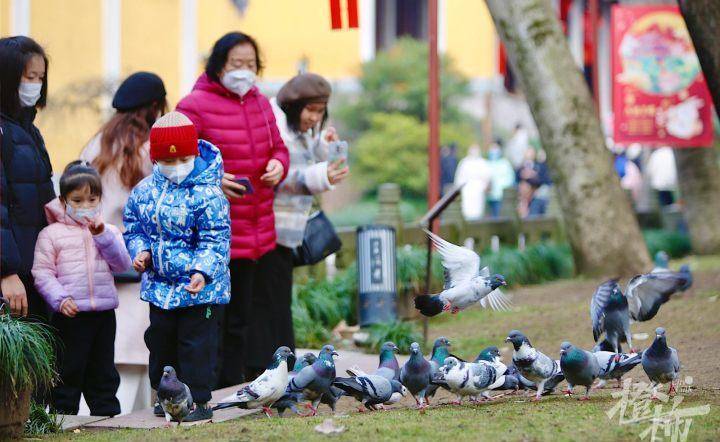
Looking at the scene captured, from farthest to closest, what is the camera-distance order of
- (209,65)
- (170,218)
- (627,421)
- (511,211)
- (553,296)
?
1. (511,211)
2. (553,296)
3. (209,65)
4. (170,218)
5. (627,421)

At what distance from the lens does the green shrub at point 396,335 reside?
419 inches

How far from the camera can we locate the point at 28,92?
722cm

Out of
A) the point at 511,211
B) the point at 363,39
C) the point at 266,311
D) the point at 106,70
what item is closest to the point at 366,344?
the point at 266,311

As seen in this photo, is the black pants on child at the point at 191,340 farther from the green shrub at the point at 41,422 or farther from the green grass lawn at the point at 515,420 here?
the green shrub at the point at 41,422

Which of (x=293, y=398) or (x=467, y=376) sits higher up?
(x=467, y=376)

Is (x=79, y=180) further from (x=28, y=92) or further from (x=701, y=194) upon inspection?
(x=701, y=194)


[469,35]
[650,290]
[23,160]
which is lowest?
[650,290]

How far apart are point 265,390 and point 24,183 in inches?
67.7

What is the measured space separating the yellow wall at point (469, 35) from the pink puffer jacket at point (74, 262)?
2428cm

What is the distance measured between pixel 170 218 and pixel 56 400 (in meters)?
1.37

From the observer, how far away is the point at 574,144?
14.3 meters

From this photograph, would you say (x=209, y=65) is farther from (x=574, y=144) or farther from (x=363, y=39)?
(x=363, y=39)

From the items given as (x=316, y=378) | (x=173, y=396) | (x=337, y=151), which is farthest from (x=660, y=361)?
(x=337, y=151)

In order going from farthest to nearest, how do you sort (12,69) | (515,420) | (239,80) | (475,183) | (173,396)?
(475,183) → (239,80) → (12,69) → (173,396) → (515,420)
